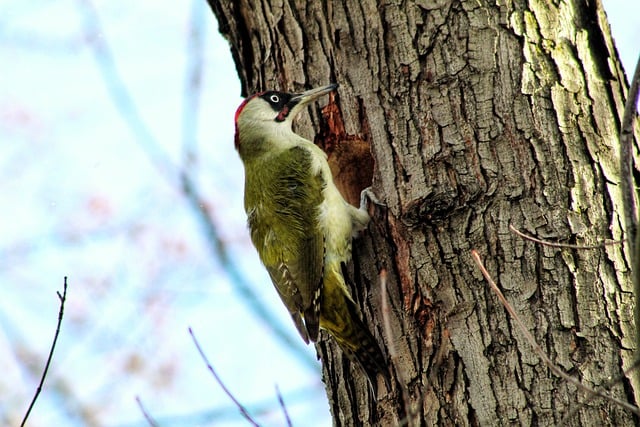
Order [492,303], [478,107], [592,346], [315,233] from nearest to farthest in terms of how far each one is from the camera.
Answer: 1. [592,346]
2. [492,303]
3. [478,107]
4. [315,233]

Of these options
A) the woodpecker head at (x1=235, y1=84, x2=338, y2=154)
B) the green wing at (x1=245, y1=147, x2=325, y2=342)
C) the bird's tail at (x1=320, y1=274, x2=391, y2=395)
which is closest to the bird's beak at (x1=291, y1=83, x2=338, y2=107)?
the woodpecker head at (x1=235, y1=84, x2=338, y2=154)

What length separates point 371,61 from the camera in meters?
3.91

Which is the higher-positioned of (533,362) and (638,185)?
(638,185)

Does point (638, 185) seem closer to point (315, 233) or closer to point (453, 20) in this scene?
point (453, 20)

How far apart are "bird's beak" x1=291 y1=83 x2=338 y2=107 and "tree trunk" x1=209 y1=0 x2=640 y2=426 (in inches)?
2.9

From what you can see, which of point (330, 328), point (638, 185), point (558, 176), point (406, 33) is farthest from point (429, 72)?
point (330, 328)

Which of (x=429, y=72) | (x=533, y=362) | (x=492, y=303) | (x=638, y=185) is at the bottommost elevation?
(x=533, y=362)

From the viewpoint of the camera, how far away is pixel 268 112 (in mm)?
4844

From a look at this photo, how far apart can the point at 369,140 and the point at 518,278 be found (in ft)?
3.56

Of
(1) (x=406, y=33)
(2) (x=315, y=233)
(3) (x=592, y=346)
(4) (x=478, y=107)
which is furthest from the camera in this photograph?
(2) (x=315, y=233)

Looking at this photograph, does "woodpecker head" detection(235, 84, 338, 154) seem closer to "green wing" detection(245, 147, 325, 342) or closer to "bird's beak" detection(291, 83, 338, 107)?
"bird's beak" detection(291, 83, 338, 107)

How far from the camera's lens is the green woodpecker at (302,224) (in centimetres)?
399

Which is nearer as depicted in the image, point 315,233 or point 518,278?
point 518,278

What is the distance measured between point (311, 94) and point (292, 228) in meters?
0.83
